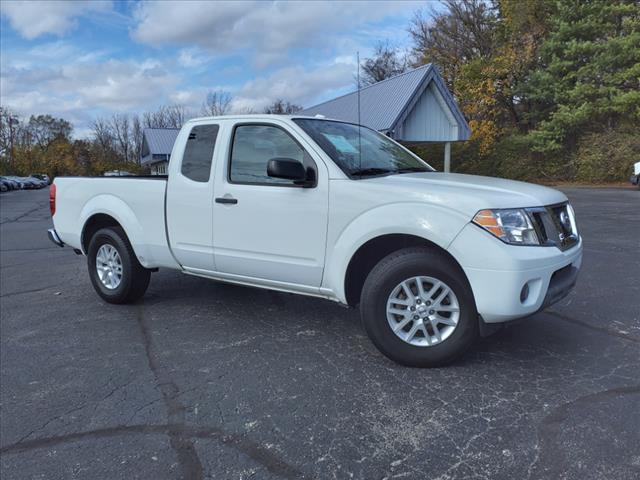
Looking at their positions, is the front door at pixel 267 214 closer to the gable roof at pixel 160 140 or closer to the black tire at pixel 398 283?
the black tire at pixel 398 283

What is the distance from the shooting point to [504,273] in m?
3.06

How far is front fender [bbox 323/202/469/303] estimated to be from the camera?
3238mm

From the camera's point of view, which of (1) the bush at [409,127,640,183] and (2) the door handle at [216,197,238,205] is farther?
(1) the bush at [409,127,640,183]

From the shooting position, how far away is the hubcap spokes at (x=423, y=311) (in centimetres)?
335

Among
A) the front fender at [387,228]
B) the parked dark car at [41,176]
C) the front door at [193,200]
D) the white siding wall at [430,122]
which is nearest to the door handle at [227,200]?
the front door at [193,200]

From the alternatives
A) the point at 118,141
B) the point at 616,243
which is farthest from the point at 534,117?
the point at 118,141

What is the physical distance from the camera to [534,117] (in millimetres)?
30906

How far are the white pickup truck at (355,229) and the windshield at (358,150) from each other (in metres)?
0.02

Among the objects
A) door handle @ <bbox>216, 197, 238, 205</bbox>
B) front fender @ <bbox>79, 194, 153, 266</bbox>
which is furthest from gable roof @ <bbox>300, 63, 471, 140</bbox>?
door handle @ <bbox>216, 197, 238, 205</bbox>

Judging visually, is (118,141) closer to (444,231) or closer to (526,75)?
(526,75)

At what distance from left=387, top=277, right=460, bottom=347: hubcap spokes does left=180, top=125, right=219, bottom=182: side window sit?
2096mm

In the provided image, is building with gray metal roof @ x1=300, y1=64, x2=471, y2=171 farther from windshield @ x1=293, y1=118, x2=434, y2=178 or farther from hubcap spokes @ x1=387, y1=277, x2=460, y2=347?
hubcap spokes @ x1=387, y1=277, x2=460, y2=347

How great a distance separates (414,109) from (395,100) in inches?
60.3

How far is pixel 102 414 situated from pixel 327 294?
1.76m
